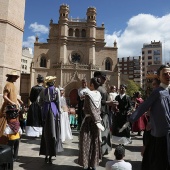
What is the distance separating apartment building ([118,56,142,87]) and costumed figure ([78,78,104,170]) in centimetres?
8617

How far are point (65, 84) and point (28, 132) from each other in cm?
2933

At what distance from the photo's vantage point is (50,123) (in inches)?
196

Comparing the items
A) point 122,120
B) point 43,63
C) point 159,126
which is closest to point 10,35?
point 122,120

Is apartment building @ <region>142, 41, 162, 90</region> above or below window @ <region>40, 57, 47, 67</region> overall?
above

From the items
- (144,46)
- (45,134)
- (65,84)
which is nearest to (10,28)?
(45,134)

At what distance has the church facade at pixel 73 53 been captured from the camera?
3775 cm

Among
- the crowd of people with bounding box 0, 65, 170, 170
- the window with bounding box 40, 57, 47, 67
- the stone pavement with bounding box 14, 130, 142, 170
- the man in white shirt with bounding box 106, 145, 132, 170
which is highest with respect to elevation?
the window with bounding box 40, 57, 47, 67

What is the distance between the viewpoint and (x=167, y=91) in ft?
9.82

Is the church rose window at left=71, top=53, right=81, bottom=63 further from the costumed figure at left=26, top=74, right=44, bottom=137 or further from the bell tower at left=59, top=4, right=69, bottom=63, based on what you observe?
the costumed figure at left=26, top=74, right=44, bottom=137

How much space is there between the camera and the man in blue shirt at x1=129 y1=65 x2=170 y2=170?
277 cm

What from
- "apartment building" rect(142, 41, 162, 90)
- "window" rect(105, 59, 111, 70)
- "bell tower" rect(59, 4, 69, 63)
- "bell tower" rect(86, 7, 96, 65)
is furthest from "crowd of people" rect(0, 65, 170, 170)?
"apartment building" rect(142, 41, 162, 90)

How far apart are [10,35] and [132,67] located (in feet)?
285

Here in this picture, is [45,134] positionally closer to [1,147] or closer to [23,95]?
[1,147]

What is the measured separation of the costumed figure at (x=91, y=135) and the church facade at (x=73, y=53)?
3267 centimetres
